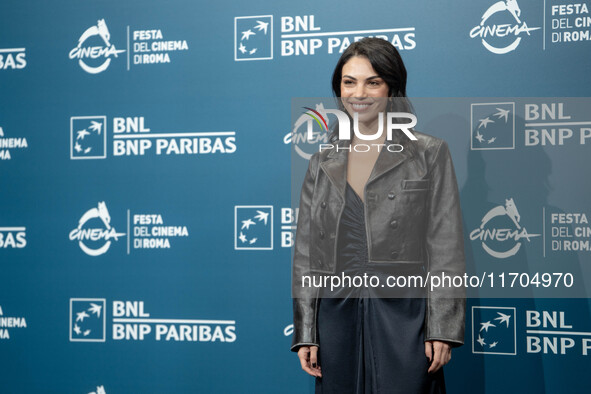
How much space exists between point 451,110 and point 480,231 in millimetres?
495

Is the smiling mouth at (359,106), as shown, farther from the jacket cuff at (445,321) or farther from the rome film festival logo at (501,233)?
the rome film festival logo at (501,233)

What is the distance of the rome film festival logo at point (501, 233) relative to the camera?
2.60m

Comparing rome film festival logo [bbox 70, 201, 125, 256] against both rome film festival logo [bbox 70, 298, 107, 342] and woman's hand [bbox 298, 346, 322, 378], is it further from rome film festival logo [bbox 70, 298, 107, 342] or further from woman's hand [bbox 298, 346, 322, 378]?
woman's hand [bbox 298, 346, 322, 378]

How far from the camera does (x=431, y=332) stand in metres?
2.05

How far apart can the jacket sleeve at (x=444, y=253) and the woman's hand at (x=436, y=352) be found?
2 cm

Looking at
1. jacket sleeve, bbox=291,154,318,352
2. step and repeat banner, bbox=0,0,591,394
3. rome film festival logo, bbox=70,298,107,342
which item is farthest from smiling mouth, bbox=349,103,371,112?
rome film festival logo, bbox=70,298,107,342

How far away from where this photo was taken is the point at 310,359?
219 centimetres

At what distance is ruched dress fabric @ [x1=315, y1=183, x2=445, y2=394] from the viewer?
6.73 ft

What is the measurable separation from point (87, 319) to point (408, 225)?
1681mm

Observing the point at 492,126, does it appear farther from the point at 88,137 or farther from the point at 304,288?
the point at 88,137

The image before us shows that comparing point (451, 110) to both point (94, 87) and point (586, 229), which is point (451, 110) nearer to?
point (586, 229)

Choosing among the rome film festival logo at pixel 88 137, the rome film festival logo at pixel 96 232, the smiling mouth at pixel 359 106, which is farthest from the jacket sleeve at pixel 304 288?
the rome film festival logo at pixel 88 137

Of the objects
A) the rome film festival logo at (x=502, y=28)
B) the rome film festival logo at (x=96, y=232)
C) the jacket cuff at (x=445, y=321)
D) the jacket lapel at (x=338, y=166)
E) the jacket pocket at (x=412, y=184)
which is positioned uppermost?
the rome film festival logo at (x=502, y=28)

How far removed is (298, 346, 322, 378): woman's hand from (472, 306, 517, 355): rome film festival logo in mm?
793
